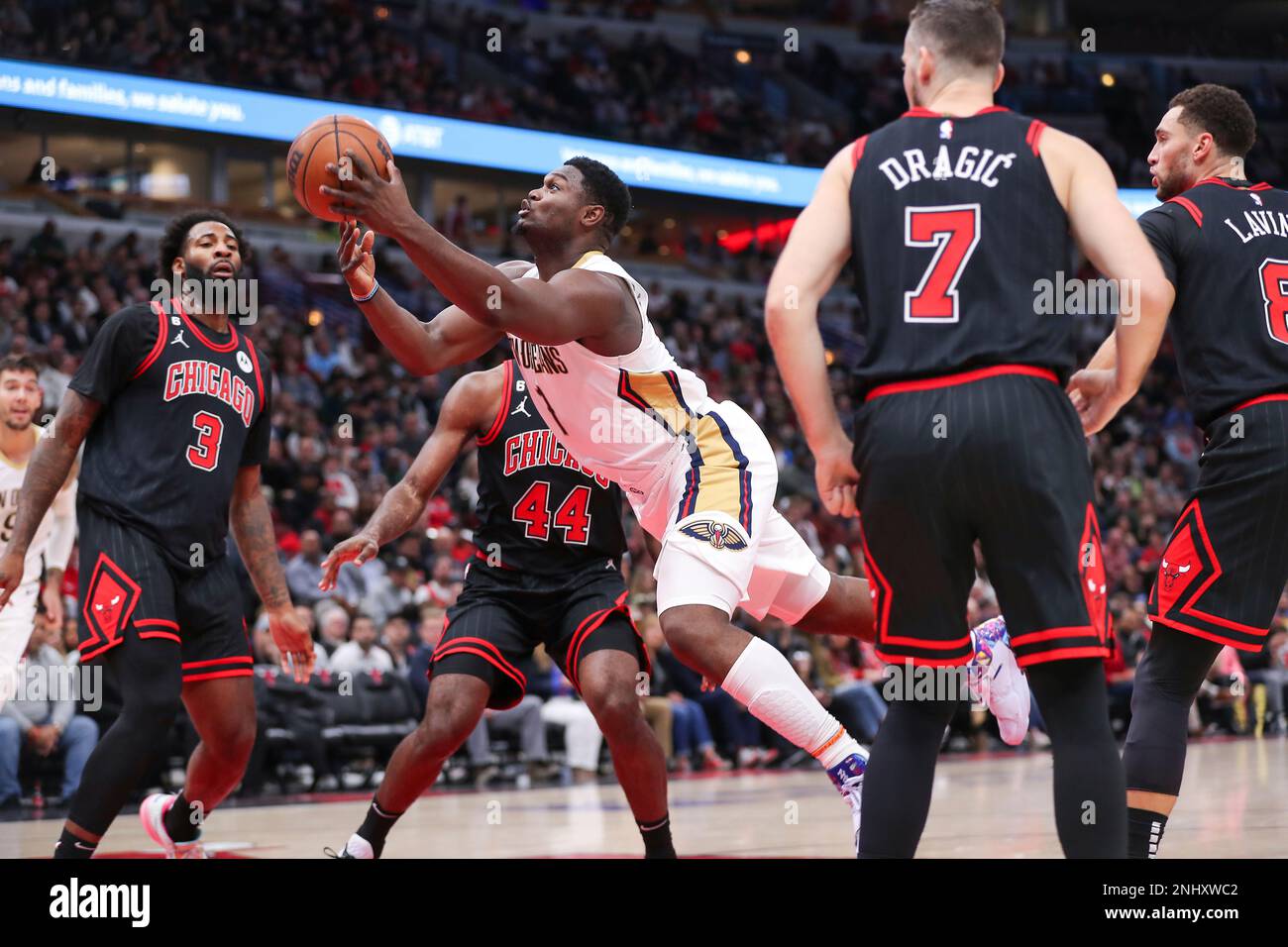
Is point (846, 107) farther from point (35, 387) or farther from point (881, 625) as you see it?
point (881, 625)

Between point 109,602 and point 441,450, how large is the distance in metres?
1.39

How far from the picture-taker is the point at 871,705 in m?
13.0

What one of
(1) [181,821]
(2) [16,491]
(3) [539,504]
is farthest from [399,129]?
(1) [181,821]

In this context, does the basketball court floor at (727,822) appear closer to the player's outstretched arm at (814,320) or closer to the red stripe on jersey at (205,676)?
the red stripe on jersey at (205,676)

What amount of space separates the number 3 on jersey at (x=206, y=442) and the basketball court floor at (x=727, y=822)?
2.00m

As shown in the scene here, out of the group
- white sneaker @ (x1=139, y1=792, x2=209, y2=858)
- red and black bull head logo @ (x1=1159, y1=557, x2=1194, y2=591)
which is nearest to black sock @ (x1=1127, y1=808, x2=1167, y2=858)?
red and black bull head logo @ (x1=1159, y1=557, x2=1194, y2=591)

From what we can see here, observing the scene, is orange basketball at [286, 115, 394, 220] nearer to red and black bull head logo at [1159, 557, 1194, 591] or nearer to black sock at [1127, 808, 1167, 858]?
red and black bull head logo at [1159, 557, 1194, 591]

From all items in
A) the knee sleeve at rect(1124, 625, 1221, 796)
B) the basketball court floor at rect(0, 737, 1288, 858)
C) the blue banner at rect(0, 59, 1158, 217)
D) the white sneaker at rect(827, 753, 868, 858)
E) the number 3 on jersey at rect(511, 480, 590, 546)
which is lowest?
the basketball court floor at rect(0, 737, 1288, 858)

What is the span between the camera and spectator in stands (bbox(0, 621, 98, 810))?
29.8 ft

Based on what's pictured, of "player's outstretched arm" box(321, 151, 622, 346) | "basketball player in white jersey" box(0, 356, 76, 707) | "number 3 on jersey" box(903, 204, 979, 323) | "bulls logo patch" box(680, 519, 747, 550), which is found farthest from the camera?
"basketball player in white jersey" box(0, 356, 76, 707)

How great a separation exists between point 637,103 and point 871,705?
16700mm

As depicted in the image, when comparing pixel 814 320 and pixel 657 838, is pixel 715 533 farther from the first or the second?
pixel 814 320

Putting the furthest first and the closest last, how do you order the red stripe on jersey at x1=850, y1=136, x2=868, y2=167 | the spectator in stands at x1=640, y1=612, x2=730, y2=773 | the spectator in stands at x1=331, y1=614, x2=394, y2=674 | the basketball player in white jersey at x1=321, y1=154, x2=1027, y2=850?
the spectator in stands at x1=640, y1=612, x2=730, y2=773 < the spectator in stands at x1=331, y1=614, x2=394, y2=674 < the basketball player in white jersey at x1=321, y1=154, x2=1027, y2=850 < the red stripe on jersey at x1=850, y1=136, x2=868, y2=167

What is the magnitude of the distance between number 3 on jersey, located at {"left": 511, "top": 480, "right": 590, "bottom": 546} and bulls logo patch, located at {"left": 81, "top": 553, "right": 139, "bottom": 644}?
56.4 inches
